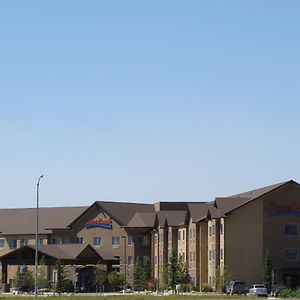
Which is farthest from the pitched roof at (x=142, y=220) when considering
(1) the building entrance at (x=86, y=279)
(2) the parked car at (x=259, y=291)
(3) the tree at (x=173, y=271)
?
(2) the parked car at (x=259, y=291)

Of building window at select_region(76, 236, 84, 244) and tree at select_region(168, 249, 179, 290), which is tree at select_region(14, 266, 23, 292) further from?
tree at select_region(168, 249, 179, 290)

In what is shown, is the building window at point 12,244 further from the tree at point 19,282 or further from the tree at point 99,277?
the tree at point 99,277

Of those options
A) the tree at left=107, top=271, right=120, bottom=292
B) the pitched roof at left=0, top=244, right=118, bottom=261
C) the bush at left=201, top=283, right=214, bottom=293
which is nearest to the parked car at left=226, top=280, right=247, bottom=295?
the bush at left=201, top=283, right=214, bottom=293

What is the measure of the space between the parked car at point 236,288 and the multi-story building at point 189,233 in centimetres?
434

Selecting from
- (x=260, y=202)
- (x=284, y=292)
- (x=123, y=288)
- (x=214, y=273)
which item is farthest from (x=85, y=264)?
(x=284, y=292)

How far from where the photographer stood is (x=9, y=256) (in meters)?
104

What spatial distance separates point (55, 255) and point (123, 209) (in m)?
28.0

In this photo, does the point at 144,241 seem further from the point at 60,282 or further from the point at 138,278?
the point at 60,282

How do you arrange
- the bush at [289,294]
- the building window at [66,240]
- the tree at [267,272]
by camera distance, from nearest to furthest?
the bush at [289,294], the tree at [267,272], the building window at [66,240]

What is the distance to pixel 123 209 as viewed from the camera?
432ft

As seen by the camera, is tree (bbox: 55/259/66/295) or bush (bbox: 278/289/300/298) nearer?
bush (bbox: 278/289/300/298)

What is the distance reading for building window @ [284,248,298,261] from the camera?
102m

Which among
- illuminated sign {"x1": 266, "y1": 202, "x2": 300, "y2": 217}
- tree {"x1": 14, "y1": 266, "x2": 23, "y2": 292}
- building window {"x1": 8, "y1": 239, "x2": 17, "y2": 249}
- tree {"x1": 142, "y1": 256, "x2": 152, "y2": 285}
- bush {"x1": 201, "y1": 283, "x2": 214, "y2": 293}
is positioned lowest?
bush {"x1": 201, "y1": 283, "x2": 214, "y2": 293}

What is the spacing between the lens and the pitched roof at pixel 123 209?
423 feet
